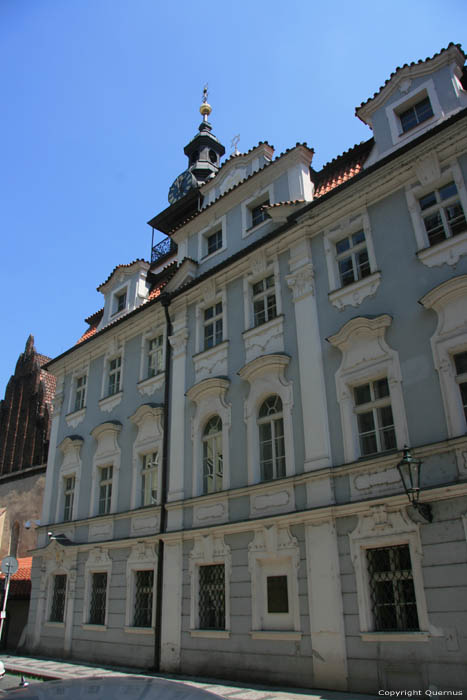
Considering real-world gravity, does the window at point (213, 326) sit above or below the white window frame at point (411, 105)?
A: below

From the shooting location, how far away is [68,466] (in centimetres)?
1903

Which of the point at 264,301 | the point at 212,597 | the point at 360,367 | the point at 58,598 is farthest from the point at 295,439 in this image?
the point at 58,598

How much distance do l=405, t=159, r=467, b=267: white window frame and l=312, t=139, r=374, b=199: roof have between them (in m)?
2.04

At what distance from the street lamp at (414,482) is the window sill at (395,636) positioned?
6.00 feet

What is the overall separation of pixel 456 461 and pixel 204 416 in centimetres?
703

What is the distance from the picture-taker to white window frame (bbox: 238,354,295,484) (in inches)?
481

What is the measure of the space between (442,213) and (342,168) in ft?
13.1

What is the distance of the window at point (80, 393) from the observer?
20.1m

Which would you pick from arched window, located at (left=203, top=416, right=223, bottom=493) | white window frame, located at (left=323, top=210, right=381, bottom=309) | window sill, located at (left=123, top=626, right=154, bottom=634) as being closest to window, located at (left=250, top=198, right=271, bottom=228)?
white window frame, located at (left=323, top=210, right=381, bottom=309)

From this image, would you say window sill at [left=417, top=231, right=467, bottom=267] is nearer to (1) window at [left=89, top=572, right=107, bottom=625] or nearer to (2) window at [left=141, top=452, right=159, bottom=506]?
(2) window at [left=141, top=452, right=159, bottom=506]

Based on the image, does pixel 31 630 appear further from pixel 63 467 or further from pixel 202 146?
pixel 202 146

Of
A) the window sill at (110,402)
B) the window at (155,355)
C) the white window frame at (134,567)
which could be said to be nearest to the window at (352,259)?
the window at (155,355)

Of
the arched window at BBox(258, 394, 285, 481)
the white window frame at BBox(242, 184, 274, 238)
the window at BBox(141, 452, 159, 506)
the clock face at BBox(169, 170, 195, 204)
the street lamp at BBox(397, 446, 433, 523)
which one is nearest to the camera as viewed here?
the street lamp at BBox(397, 446, 433, 523)

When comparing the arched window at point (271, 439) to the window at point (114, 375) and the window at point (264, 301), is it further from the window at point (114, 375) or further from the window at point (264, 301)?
the window at point (114, 375)
